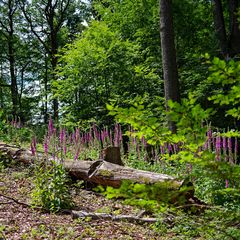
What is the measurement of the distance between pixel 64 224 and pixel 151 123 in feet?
9.21

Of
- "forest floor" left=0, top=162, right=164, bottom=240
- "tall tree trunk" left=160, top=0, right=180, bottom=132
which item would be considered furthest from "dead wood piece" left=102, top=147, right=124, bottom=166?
"tall tree trunk" left=160, top=0, right=180, bottom=132

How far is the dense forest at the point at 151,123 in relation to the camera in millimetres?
Answer: 1791

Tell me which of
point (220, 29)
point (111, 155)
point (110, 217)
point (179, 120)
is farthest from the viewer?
point (220, 29)

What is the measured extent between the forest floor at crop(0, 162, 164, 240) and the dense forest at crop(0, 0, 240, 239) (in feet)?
0.14

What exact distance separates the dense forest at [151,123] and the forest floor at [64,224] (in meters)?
0.04

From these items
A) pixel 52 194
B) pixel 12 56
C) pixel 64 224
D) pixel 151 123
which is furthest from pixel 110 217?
pixel 12 56

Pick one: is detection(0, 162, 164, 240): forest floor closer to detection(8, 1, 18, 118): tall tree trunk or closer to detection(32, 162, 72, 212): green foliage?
detection(32, 162, 72, 212): green foliage

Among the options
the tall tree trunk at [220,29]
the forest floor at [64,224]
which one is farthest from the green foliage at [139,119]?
the tall tree trunk at [220,29]

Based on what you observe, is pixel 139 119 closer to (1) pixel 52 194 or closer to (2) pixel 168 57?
(1) pixel 52 194

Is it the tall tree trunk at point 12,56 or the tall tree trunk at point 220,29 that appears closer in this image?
the tall tree trunk at point 220,29

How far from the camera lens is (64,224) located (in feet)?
13.6

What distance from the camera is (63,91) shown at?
32.7ft

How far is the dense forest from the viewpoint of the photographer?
1791 mm

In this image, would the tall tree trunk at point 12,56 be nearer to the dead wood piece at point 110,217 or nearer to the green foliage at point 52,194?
the green foliage at point 52,194
